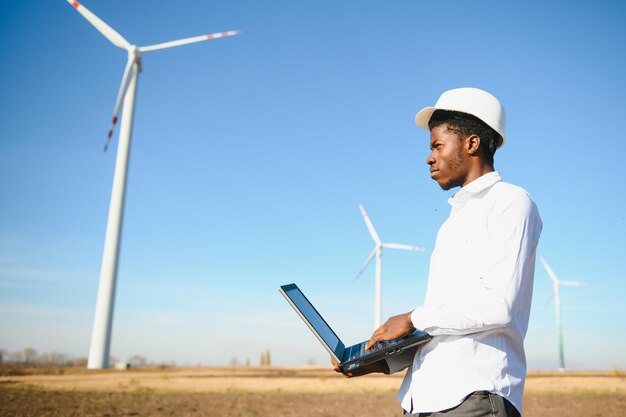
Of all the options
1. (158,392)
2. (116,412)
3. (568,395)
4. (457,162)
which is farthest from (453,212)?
(568,395)

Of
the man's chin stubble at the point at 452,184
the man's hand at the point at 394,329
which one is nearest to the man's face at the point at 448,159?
the man's chin stubble at the point at 452,184

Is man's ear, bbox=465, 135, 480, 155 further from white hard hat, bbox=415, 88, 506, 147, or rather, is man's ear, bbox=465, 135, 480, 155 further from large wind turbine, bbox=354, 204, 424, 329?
large wind turbine, bbox=354, 204, 424, 329

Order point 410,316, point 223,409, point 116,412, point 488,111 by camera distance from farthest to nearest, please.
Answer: point 223,409, point 116,412, point 488,111, point 410,316

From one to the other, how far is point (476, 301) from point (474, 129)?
1.15m

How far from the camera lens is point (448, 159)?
3496 mm

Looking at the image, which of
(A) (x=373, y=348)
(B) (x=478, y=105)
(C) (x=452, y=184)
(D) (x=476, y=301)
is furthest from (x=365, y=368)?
(B) (x=478, y=105)

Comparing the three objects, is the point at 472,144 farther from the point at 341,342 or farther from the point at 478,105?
the point at 341,342

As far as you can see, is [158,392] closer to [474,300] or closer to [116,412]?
[116,412]

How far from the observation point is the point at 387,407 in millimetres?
15180

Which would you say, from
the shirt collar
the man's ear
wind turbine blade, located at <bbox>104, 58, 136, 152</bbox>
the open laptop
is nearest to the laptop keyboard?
the open laptop

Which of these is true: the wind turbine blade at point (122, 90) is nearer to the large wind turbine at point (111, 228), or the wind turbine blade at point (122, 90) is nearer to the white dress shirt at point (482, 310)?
the large wind turbine at point (111, 228)

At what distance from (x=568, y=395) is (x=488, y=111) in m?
18.8

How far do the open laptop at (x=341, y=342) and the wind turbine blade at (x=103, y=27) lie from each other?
3756cm

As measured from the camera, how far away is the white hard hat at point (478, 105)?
339 cm
